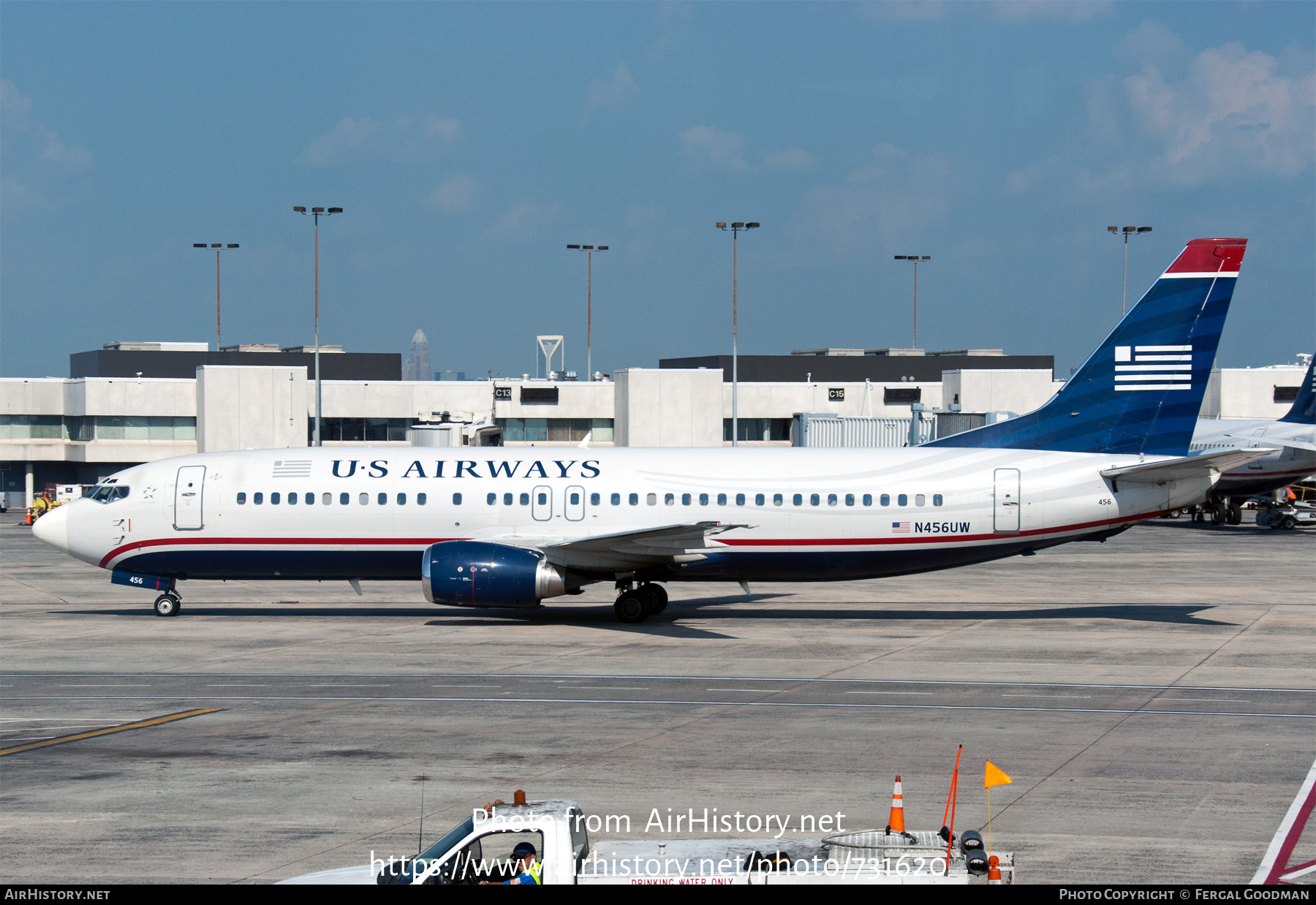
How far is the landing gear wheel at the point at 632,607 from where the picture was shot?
32.2 meters

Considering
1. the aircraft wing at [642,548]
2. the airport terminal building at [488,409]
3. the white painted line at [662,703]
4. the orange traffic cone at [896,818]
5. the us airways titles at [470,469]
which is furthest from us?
the airport terminal building at [488,409]

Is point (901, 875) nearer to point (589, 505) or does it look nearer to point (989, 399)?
point (589, 505)

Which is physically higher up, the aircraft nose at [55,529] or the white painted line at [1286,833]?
the aircraft nose at [55,529]

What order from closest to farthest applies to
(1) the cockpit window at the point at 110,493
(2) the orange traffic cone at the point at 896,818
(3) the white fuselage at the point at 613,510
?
1. (2) the orange traffic cone at the point at 896,818
2. (3) the white fuselage at the point at 613,510
3. (1) the cockpit window at the point at 110,493

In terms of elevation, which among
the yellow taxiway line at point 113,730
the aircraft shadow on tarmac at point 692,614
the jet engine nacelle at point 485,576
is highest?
the jet engine nacelle at point 485,576

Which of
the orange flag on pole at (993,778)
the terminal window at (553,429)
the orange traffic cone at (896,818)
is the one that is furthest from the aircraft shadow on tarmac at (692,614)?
the terminal window at (553,429)

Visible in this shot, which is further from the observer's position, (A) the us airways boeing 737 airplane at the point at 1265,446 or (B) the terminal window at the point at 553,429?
(B) the terminal window at the point at 553,429

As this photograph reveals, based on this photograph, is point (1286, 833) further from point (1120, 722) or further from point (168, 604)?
point (168, 604)

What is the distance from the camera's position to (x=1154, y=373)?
31844mm

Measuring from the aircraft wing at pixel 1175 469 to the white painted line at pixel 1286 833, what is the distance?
42.6 feet

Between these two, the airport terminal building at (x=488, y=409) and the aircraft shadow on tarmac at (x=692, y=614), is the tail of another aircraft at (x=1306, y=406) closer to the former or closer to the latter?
the airport terminal building at (x=488, y=409)

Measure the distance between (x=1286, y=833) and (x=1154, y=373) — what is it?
19.4 metres

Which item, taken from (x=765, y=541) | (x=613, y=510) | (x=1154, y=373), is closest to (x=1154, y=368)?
(x=1154, y=373)
